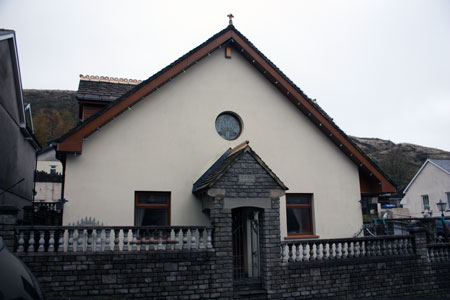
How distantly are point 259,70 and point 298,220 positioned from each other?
5758 millimetres

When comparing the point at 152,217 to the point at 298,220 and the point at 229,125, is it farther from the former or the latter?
the point at 298,220

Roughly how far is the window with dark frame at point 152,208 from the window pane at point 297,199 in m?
4.56

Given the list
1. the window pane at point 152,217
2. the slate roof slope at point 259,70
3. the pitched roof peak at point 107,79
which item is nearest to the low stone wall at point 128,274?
the window pane at point 152,217

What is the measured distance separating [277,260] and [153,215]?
13.5 feet

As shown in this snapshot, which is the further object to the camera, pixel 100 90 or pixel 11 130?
pixel 11 130

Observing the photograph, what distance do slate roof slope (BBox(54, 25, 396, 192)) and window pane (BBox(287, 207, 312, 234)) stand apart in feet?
9.83

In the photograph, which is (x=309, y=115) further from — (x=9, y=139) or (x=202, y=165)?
(x=9, y=139)

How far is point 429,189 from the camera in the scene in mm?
39531

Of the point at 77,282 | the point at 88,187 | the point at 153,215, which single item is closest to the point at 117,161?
the point at 88,187

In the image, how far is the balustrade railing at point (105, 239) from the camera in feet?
28.9

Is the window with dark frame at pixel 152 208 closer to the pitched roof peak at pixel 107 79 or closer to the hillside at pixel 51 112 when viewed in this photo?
the pitched roof peak at pixel 107 79

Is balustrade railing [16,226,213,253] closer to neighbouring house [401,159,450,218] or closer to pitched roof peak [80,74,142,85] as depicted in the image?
pitched roof peak [80,74,142,85]

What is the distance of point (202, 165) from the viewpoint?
41.3ft

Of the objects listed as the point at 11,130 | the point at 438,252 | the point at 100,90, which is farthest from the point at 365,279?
the point at 11,130
